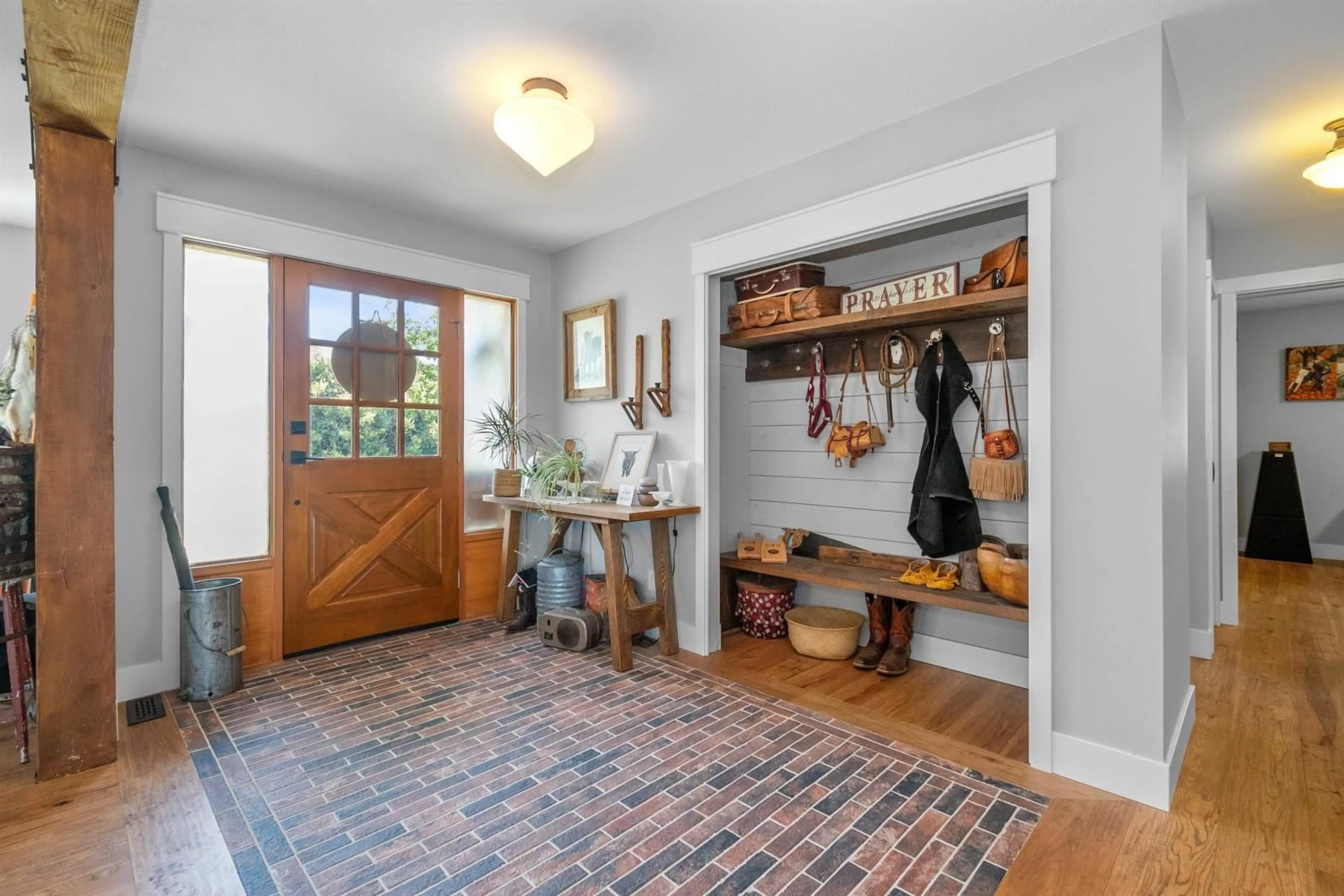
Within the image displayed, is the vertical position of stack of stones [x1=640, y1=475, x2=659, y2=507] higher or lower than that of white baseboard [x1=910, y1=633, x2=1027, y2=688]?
higher

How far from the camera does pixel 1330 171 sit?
2.67m

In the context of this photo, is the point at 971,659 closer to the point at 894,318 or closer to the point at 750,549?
the point at 750,549

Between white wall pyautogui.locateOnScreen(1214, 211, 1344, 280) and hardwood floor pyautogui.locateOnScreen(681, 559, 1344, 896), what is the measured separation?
2.20m

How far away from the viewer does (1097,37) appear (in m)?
2.11

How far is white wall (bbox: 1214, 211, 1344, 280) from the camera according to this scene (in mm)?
3570

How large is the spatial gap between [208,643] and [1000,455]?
3613 mm

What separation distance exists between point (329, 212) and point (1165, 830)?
4449 millimetres

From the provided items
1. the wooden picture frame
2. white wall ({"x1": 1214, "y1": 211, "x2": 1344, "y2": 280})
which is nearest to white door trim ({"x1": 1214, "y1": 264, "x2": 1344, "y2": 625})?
white wall ({"x1": 1214, "y1": 211, "x2": 1344, "y2": 280})

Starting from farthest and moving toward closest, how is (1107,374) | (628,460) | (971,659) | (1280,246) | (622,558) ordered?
(628,460)
(1280,246)
(622,558)
(971,659)
(1107,374)

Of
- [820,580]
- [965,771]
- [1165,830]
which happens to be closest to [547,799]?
[965,771]

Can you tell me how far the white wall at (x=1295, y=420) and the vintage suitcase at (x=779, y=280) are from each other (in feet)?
17.4

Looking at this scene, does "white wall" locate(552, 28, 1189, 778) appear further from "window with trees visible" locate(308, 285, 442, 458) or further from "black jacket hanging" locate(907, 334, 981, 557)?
"window with trees visible" locate(308, 285, 442, 458)

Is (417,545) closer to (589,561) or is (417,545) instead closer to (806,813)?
(589,561)

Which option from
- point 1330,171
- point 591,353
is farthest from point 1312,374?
point 591,353
